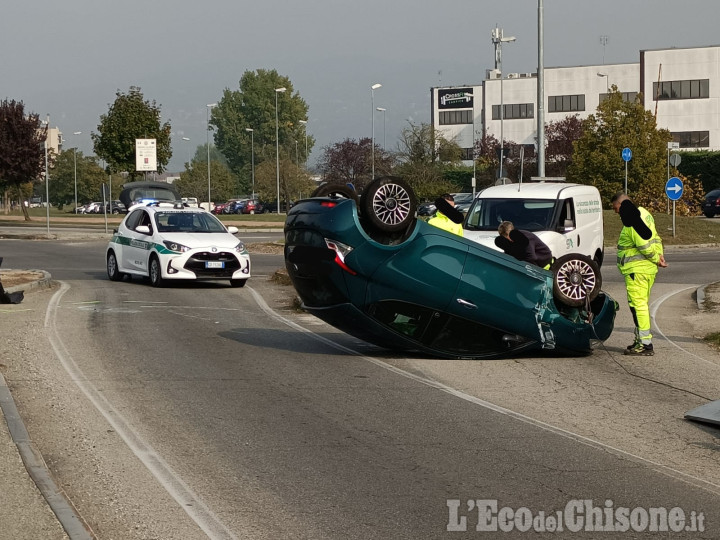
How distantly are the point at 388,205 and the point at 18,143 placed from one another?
176 feet

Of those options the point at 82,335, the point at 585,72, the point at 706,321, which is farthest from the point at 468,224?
the point at 585,72

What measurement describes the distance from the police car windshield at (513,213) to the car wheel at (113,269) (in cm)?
816

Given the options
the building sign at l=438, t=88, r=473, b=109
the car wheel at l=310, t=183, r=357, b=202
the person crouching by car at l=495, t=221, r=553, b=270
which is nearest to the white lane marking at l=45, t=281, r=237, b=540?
the car wheel at l=310, t=183, r=357, b=202

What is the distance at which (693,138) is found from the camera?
91438mm

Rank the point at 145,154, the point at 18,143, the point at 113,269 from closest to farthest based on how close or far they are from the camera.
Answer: the point at 113,269
the point at 18,143
the point at 145,154

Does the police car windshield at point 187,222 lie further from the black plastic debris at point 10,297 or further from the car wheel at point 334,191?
the car wheel at point 334,191

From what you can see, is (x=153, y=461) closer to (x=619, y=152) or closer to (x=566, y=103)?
(x=619, y=152)

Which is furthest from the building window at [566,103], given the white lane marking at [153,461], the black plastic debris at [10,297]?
the white lane marking at [153,461]

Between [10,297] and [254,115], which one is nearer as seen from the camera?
[10,297]

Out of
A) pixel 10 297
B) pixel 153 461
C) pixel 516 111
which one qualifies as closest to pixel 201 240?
pixel 10 297

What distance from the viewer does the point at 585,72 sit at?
98500mm

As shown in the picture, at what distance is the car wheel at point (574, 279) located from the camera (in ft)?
43.2

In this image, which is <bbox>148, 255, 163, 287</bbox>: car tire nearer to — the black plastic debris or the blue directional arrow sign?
the black plastic debris

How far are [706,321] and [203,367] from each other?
354 inches
